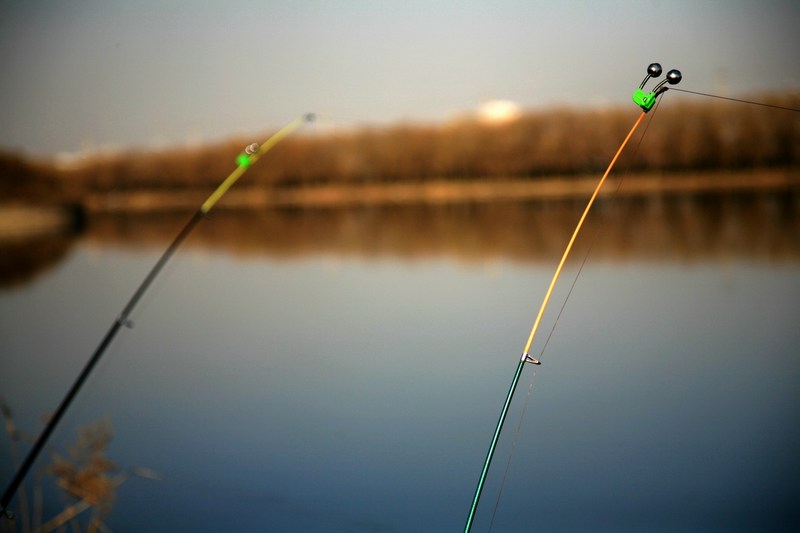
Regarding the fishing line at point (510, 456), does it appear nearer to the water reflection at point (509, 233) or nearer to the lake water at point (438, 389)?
the lake water at point (438, 389)

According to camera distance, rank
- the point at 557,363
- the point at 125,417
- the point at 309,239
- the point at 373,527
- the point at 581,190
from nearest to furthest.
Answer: the point at 373,527 → the point at 125,417 → the point at 557,363 → the point at 309,239 → the point at 581,190

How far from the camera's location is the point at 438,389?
6066 millimetres

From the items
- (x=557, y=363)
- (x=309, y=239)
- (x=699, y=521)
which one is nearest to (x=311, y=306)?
(x=557, y=363)

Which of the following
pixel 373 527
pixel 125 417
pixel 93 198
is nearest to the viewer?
pixel 373 527

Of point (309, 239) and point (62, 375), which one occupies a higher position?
point (309, 239)

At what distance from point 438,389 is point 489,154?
105 feet

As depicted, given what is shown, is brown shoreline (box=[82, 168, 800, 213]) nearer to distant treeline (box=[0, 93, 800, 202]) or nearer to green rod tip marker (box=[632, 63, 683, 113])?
distant treeline (box=[0, 93, 800, 202])

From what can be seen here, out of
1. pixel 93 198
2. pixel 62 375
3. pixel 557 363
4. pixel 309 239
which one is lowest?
pixel 62 375

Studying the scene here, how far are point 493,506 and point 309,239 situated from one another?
542 inches

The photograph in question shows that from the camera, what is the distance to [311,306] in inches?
392

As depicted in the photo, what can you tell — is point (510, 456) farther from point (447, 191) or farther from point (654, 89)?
point (447, 191)

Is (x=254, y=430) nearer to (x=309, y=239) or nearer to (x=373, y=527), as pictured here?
(x=373, y=527)

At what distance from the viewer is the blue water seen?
4301 millimetres

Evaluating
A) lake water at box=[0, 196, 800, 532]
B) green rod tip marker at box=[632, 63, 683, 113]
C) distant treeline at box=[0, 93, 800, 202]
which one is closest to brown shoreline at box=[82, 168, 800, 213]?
distant treeline at box=[0, 93, 800, 202]
